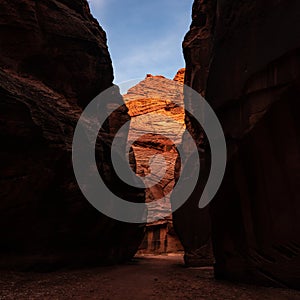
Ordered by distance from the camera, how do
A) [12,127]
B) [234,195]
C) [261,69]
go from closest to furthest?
[261,69]
[234,195]
[12,127]

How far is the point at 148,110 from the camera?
6059 cm

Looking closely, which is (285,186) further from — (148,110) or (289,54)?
(148,110)

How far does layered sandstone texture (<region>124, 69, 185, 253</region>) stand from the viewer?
103ft

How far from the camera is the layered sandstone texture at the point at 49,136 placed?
10.8 m

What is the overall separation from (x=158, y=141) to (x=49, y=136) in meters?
31.8

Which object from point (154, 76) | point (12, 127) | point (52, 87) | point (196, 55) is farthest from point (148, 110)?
point (12, 127)

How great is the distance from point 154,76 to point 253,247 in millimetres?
74609

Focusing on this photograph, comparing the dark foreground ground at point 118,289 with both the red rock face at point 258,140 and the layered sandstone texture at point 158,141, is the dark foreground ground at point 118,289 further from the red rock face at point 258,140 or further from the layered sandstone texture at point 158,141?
the layered sandstone texture at point 158,141

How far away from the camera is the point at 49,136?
11711mm

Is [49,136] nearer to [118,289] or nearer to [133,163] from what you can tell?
[118,289]

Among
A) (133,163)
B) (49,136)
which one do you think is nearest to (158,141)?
(133,163)

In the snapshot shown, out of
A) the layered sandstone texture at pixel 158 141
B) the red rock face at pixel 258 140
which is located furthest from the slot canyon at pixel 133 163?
the layered sandstone texture at pixel 158 141

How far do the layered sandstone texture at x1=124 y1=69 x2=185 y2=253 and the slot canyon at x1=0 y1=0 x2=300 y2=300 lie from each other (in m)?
7.44

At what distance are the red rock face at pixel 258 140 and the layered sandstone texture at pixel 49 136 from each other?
5922mm
